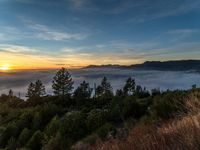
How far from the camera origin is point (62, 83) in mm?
72562

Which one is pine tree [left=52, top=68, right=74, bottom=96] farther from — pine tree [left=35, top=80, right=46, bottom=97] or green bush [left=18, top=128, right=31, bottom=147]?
green bush [left=18, top=128, right=31, bottom=147]

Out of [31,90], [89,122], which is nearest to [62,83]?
[31,90]

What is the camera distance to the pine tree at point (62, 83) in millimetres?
72312

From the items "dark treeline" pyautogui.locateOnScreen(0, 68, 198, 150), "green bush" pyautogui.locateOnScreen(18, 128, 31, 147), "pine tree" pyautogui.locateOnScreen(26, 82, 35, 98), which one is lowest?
"pine tree" pyautogui.locateOnScreen(26, 82, 35, 98)

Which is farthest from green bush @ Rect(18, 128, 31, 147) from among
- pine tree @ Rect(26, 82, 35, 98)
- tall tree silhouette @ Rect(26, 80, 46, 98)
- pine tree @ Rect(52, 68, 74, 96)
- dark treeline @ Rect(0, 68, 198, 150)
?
pine tree @ Rect(26, 82, 35, 98)

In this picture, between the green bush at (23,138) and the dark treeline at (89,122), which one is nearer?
the dark treeline at (89,122)

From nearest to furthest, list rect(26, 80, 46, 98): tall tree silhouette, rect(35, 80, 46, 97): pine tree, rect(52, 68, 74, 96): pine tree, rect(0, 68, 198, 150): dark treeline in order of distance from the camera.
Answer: rect(0, 68, 198, 150): dark treeline → rect(52, 68, 74, 96): pine tree → rect(26, 80, 46, 98): tall tree silhouette → rect(35, 80, 46, 97): pine tree

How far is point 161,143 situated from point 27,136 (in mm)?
20350

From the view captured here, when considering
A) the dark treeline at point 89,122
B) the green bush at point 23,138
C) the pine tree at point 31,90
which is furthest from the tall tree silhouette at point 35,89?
the green bush at point 23,138

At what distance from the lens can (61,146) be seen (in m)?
13.5

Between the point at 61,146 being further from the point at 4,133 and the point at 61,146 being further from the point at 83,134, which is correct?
the point at 4,133

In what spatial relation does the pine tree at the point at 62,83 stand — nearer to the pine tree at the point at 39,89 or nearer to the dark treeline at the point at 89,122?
the pine tree at the point at 39,89

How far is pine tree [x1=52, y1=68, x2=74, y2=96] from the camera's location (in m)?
72.3

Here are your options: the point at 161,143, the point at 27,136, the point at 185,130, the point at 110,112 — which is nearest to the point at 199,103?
the point at 185,130
